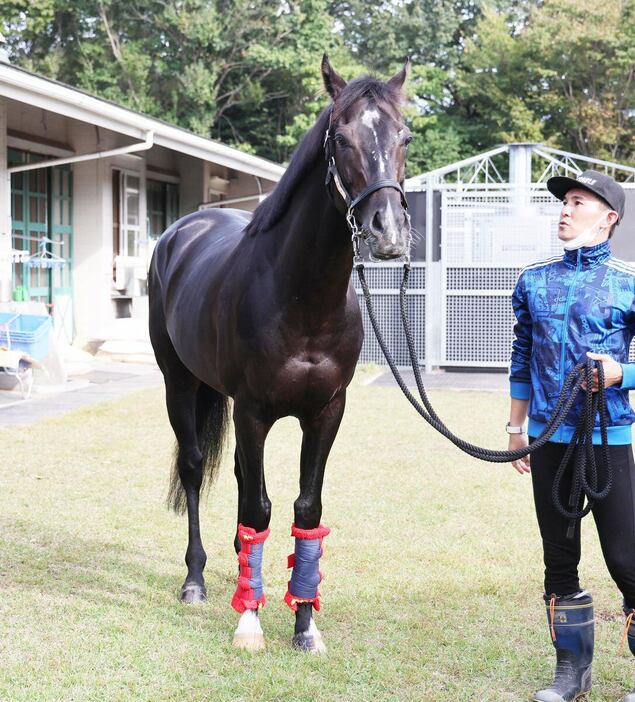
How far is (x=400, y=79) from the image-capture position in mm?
3166

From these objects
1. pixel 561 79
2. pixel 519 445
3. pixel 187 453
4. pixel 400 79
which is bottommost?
pixel 187 453

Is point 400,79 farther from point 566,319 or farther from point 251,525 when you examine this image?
point 251,525

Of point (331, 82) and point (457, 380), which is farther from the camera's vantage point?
point (457, 380)

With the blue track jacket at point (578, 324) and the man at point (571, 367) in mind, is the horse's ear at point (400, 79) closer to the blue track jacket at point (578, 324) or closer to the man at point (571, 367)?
the man at point (571, 367)

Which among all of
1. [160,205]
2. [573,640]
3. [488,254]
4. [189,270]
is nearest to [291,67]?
[160,205]

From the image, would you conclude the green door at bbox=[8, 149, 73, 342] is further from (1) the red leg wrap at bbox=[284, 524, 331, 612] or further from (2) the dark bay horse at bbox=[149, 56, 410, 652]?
(1) the red leg wrap at bbox=[284, 524, 331, 612]

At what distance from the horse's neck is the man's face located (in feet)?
2.47

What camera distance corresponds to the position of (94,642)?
3492 millimetres

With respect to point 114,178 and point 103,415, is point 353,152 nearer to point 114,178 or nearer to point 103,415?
point 103,415

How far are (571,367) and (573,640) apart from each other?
3.06 ft

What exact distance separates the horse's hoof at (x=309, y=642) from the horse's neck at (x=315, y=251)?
4.26ft

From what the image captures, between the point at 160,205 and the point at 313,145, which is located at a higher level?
the point at 160,205

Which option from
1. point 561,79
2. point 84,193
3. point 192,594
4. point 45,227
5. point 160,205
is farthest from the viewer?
point 561,79

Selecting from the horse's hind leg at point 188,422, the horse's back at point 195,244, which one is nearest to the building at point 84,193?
the horse's back at point 195,244
